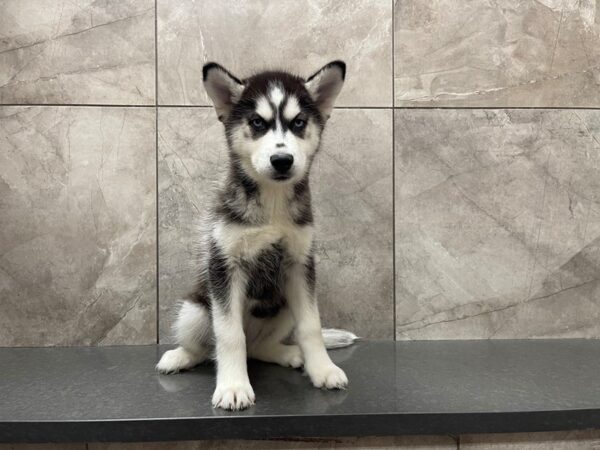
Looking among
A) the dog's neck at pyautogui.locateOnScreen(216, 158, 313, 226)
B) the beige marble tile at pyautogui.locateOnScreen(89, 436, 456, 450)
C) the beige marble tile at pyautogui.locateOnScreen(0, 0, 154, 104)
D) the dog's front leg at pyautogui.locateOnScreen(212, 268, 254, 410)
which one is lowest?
the beige marble tile at pyautogui.locateOnScreen(89, 436, 456, 450)

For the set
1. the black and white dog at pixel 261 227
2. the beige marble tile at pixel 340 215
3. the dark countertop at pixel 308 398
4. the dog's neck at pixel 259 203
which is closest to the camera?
the dark countertop at pixel 308 398

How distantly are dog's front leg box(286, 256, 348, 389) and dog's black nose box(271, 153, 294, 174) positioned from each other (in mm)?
342

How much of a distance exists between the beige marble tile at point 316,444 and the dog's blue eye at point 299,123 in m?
0.90

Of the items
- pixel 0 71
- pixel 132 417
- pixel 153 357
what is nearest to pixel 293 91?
pixel 132 417

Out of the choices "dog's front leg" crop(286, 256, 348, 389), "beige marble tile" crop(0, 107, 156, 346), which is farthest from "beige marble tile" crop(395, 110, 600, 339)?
"beige marble tile" crop(0, 107, 156, 346)

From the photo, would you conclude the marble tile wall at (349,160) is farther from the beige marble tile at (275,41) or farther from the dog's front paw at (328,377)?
the dog's front paw at (328,377)

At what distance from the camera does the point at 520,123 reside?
6.77ft

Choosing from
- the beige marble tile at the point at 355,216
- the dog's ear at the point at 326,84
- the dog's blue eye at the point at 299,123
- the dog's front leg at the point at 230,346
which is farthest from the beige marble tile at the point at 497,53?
the dog's front leg at the point at 230,346

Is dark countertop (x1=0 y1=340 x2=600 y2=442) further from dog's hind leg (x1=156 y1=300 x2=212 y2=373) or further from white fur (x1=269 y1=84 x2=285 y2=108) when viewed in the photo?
white fur (x1=269 y1=84 x2=285 y2=108)

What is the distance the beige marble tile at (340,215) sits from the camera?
200 centimetres

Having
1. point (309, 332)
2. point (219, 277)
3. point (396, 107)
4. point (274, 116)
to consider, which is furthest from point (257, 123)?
point (396, 107)

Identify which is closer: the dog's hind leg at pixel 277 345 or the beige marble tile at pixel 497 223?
the dog's hind leg at pixel 277 345

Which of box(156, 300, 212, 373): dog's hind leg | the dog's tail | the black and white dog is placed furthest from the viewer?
the dog's tail

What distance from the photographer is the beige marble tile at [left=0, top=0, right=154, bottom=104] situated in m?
1.95
